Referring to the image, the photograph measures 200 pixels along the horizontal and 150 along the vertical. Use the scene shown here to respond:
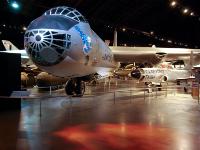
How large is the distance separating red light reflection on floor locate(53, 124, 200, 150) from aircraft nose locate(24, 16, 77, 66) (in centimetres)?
227

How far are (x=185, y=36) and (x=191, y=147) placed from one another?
42499mm

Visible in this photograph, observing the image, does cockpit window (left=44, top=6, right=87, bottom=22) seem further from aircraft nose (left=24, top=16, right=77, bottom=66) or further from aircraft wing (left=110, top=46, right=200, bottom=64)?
aircraft wing (left=110, top=46, right=200, bottom=64)

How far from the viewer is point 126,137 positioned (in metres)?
6.91

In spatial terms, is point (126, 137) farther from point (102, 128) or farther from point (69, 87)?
point (69, 87)

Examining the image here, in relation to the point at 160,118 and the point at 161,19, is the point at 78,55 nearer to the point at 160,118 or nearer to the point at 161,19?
the point at 160,118

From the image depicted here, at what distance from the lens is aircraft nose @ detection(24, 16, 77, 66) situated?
26.7 ft

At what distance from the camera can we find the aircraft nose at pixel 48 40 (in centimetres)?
813

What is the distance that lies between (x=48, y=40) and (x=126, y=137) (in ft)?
11.8

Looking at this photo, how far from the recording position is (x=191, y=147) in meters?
6.03

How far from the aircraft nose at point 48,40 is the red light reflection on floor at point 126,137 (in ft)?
7.46

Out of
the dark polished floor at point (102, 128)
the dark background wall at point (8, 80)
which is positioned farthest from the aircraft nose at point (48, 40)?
the dark background wall at point (8, 80)

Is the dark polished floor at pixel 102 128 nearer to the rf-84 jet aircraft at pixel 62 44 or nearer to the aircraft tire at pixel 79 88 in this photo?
the aircraft tire at pixel 79 88

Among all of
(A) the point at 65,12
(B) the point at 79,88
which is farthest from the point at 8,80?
(A) the point at 65,12

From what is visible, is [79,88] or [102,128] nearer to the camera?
[102,128]
